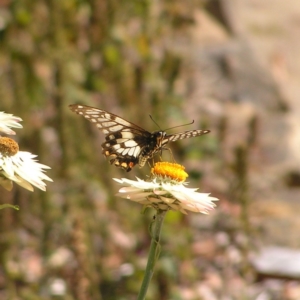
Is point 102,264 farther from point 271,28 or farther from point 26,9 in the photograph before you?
point 271,28

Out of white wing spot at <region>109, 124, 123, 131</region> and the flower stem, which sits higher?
white wing spot at <region>109, 124, 123, 131</region>

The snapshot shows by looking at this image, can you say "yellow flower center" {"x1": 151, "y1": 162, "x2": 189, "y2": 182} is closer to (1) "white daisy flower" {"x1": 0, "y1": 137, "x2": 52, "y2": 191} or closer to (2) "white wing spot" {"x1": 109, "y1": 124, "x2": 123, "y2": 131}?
(1) "white daisy flower" {"x1": 0, "y1": 137, "x2": 52, "y2": 191}

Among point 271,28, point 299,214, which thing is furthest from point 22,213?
point 271,28

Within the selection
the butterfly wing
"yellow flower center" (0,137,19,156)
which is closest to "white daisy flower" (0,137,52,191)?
"yellow flower center" (0,137,19,156)

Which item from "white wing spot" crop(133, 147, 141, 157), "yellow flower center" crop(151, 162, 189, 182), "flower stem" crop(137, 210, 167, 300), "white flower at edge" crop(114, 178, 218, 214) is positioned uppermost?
"white wing spot" crop(133, 147, 141, 157)

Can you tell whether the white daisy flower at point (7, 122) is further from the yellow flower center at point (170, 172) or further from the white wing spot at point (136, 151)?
the white wing spot at point (136, 151)

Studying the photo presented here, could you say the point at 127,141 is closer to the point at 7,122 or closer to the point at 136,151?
the point at 136,151
